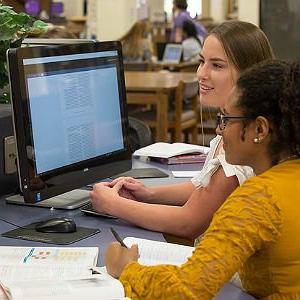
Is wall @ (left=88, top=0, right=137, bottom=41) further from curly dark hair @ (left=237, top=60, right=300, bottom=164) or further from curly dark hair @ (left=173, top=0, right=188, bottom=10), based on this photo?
curly dark hair @ (left=237, top=60, right=300, bottom=164)

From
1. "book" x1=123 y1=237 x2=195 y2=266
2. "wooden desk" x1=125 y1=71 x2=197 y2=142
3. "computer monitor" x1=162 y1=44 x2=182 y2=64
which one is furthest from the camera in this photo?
"computer monitor" x1=162 y1=44 x2=182 y2=64

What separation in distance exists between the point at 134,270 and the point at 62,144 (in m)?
0.75

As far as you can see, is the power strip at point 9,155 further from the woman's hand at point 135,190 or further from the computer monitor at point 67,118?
the woman's hand at point 135,190

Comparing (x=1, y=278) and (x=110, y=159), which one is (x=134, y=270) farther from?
(x=110, y=159)

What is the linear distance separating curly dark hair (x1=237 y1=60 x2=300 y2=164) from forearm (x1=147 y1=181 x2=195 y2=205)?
0.79 metres

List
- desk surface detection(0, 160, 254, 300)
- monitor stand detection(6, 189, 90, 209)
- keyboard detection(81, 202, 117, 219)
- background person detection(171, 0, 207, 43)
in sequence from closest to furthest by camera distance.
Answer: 1. desk surface detection(0, 160, 254, 300)
2. keyboard detection(81, 202, 117, 219)
3. monitor stand detection(6, 189, 90, 209)
4. background person detection(171, 0, 207, 43)

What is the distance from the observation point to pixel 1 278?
1466 mm

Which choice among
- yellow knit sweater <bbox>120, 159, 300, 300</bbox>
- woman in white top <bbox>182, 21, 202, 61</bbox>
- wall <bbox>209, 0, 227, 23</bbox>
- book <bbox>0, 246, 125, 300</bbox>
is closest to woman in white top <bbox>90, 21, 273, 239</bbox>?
book <bbox>0, 246, 125, 300</bbox>

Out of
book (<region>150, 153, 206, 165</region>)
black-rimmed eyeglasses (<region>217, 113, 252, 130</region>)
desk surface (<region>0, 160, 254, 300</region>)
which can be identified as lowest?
book (<region>150, 153, 206, 165</region>)

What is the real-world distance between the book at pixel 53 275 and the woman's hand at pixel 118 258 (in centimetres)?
2

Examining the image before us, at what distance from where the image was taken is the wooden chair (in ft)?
18.4

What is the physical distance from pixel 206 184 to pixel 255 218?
1.94 ft

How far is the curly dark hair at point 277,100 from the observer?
133cm

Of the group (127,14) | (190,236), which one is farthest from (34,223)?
(127,14)
